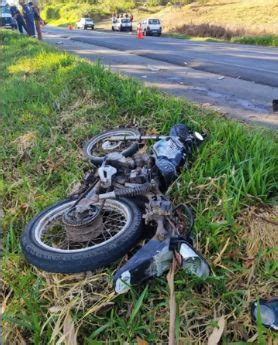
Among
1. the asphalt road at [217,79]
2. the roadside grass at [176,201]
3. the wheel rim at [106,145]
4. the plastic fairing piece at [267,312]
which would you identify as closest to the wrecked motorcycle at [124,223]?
the roadside grass at [176,201]

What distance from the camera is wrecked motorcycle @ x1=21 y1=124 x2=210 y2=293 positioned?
2559mm

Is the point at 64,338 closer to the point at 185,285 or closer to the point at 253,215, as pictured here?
the point at 185,285

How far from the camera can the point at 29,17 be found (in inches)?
689

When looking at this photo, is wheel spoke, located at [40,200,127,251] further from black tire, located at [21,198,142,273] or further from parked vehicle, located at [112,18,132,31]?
parked vehicle, located at [112,18,132,31]

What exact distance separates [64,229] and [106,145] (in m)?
1.65

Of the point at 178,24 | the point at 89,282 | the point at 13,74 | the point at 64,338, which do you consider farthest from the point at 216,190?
the point at 178,24

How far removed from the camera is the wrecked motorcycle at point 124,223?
256 cm

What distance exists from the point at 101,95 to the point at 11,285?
405 centimetres

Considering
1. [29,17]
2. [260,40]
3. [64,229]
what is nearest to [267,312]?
[64,229]

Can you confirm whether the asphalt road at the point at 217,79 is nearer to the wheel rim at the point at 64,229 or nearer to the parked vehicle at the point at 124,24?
the wheel rim at the point at 64,229

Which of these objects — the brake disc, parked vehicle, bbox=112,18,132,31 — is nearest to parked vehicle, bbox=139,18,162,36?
parked vehicle, bbox=112,18,132,31

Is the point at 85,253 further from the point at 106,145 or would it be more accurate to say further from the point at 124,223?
the point at 106,145

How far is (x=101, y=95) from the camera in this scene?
6270mm

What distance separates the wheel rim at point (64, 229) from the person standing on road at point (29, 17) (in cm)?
1595
